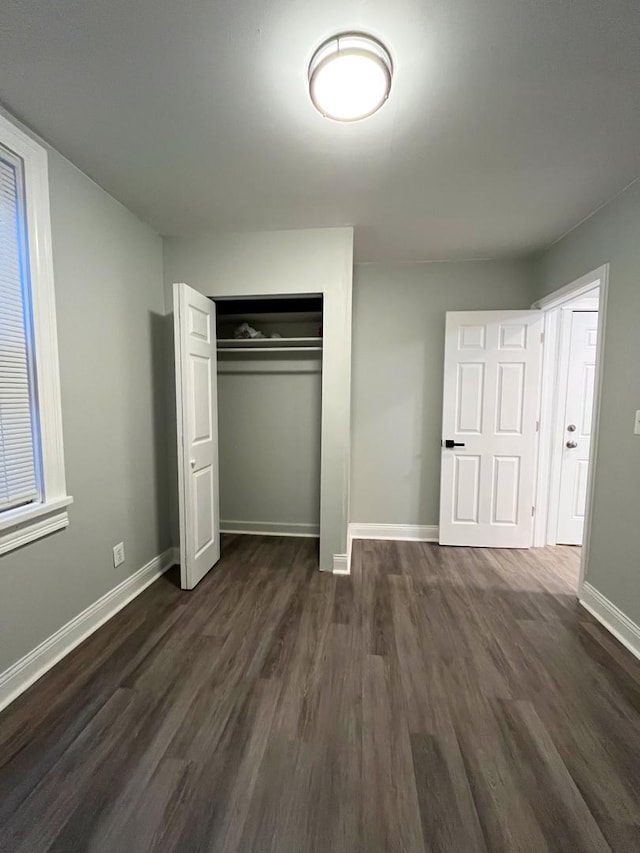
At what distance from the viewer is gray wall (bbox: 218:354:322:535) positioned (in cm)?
326

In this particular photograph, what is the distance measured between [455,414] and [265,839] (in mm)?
2793

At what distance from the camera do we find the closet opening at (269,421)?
3.20m

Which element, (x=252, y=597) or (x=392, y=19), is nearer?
(x=392, y=19)

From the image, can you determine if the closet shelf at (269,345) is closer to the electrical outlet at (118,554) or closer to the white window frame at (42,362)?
the white window frame at (42,362)

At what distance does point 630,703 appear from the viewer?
5.05 ft

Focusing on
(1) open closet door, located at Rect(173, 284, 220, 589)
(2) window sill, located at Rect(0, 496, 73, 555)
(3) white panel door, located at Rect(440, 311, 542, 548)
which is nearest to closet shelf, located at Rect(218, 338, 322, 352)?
(1) open closet door, located at Rect(173, 284, 220, 589)

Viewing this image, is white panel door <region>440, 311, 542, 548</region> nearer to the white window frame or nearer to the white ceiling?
the white ceiling

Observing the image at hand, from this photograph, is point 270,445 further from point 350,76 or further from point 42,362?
point 350,76

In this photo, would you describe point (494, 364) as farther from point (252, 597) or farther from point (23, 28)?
point (23, 28)

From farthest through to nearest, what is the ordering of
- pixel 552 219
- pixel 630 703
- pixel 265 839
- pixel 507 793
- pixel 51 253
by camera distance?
pixel 552 219 → pixel 51 253 → pixel 630 703 → pixel 507 793 → pixel 265 839

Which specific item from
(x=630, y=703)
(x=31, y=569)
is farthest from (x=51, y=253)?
(x=630, y=703)

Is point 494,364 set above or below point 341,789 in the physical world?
above

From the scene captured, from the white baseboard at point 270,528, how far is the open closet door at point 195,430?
681 millimetres

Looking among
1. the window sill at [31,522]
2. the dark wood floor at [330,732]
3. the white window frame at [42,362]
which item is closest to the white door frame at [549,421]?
the dark wood floor at [330,732]
